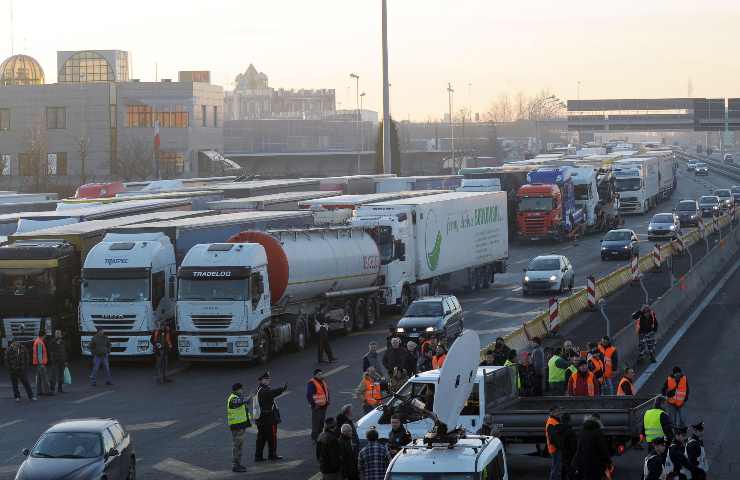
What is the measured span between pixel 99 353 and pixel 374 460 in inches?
675

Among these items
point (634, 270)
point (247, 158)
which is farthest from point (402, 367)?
point (247, 158)

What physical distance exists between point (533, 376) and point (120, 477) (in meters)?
8.82

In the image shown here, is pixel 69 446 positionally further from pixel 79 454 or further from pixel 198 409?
pixel 198 409

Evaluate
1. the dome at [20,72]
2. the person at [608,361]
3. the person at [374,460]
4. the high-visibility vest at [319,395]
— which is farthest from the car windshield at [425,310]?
the dome at [20,72]

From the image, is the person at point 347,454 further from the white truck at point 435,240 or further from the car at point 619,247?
the car at point 619,247

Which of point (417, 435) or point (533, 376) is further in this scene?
point (533, 376)

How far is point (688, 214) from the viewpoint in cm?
8169

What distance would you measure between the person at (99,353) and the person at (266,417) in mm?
10486

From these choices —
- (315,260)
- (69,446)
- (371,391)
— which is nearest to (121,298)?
(315,260)

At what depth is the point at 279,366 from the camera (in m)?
34.8

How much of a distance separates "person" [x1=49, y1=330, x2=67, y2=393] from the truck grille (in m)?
3.54

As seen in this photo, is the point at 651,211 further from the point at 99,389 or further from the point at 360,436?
the point at 360,436

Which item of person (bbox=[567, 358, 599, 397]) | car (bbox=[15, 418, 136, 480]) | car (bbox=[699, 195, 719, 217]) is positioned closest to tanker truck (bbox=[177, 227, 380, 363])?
person (bbox=[567, 358, 599, 397])

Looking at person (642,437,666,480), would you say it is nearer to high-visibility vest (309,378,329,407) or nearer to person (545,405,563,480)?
person (545,405,563,480)
